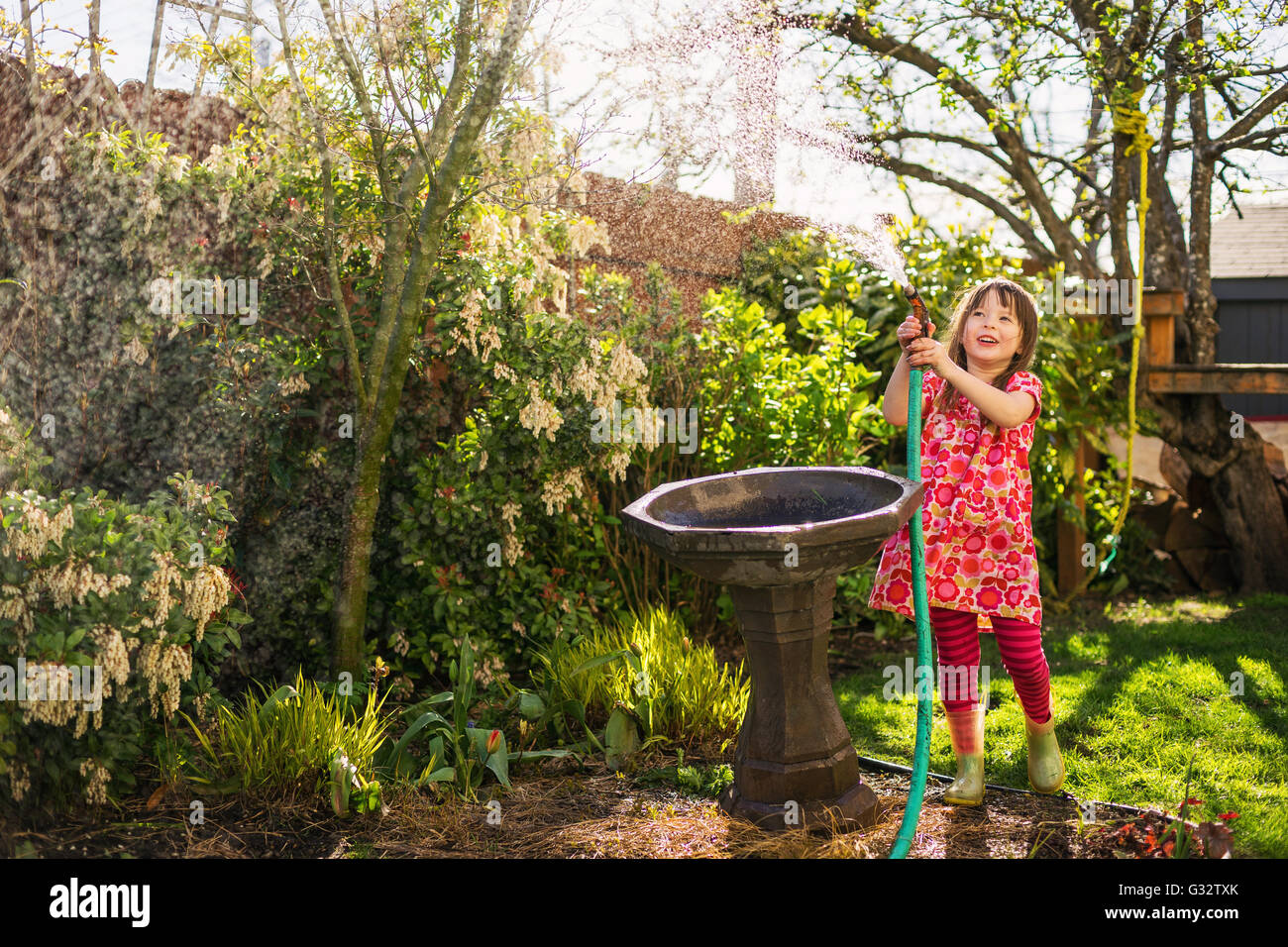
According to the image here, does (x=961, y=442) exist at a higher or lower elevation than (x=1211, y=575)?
higher

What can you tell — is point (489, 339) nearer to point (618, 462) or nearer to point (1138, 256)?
point (618, 462)

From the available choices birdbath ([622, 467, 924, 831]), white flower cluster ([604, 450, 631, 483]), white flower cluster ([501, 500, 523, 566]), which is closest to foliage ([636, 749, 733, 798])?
birdbath ([622, 467, 924, 831])

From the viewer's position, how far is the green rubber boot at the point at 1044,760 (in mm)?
2697

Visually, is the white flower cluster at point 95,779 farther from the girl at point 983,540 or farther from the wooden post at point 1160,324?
the wooden post at point 1160,324

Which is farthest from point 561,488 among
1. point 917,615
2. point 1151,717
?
point 1151,717

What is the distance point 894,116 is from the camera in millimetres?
5543

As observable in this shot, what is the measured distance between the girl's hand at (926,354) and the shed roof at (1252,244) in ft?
38.0

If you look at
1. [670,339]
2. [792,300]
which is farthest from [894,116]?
[670,339]

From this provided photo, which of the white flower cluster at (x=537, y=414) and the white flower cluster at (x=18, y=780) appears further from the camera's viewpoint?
the white flower cluster at (x=537, y=414)

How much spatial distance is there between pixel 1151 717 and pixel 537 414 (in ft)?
7.60

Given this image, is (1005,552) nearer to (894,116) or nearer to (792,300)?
(792,300)

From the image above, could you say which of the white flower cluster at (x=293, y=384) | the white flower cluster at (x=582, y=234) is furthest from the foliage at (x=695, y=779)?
the white flower cluster at (x=582, y=234)

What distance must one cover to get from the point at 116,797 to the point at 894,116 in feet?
16.3
